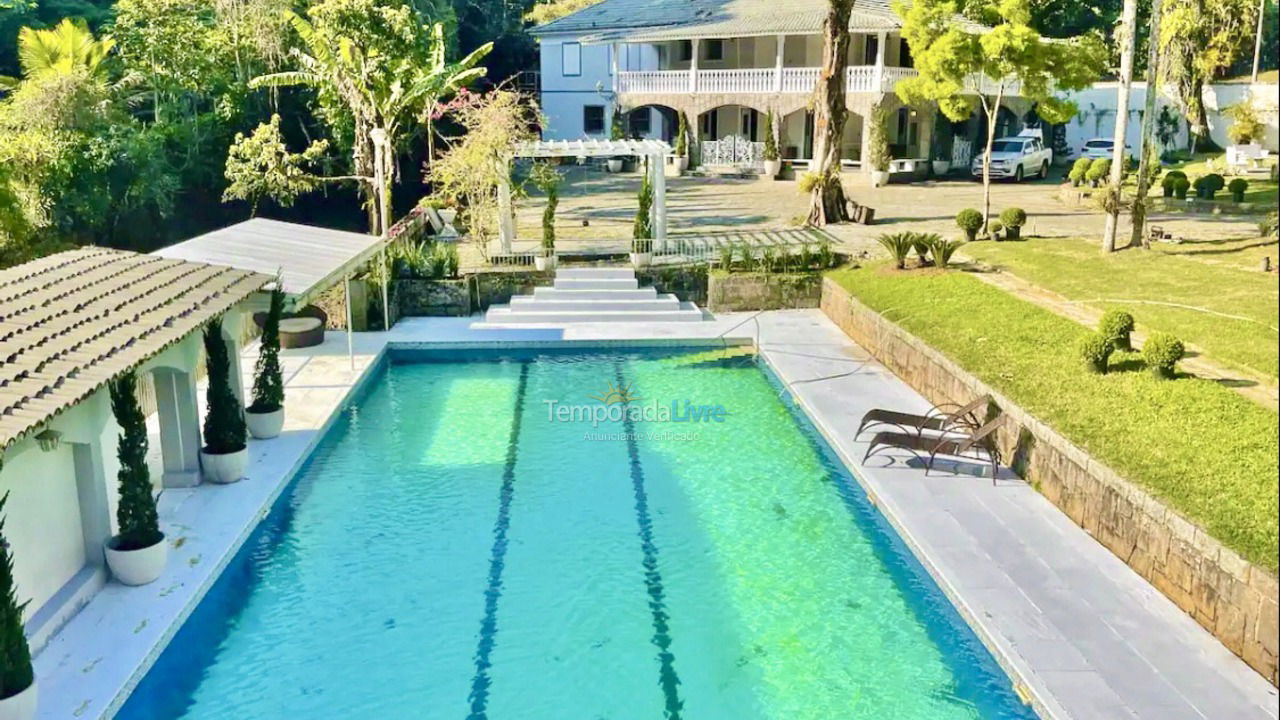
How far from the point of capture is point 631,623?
34.5ft

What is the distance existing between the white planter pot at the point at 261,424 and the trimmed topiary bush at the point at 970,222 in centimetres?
1652

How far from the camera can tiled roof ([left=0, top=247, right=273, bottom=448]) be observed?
8742mm

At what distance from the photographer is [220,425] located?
13375mm

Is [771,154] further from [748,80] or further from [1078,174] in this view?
[1078,174]

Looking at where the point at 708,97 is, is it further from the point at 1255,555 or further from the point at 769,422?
the point at 1255,555

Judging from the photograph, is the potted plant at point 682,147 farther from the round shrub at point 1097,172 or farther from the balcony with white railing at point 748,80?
the round shrub at point 1097,172

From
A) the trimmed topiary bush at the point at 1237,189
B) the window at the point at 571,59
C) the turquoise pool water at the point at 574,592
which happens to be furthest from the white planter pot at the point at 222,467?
the window at the point at 571,59

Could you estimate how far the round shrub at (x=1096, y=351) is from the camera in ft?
46.4

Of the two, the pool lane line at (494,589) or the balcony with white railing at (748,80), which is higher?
the balcony with white railing at (748,80)

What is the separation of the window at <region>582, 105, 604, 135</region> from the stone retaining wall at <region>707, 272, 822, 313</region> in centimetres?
2594

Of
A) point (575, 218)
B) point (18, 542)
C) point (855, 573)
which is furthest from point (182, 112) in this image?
point (855, 573)

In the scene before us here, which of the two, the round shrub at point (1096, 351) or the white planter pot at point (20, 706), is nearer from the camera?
the white planter pot at point (20, 706)

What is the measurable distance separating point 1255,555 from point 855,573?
388 cm

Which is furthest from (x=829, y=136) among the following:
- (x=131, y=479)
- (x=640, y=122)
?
(x=131, y=479)
